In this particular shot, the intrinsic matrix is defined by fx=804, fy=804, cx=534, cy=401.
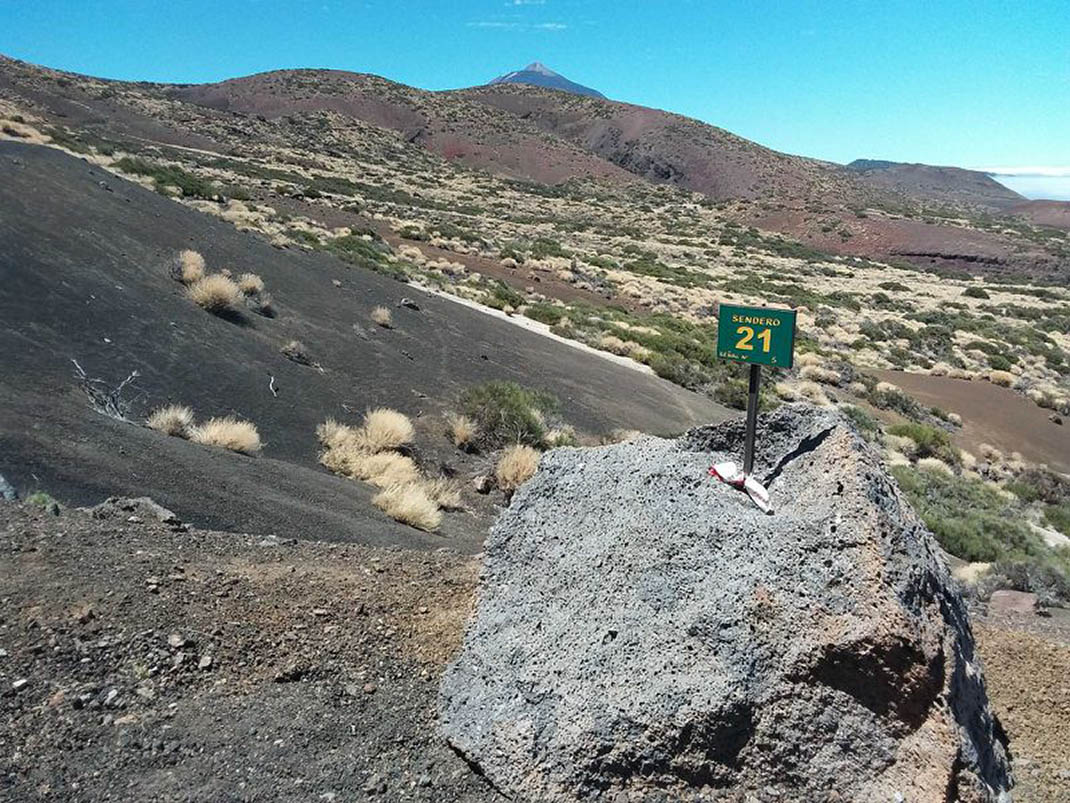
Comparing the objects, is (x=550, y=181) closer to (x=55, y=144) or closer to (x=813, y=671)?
(x=55, y=144)

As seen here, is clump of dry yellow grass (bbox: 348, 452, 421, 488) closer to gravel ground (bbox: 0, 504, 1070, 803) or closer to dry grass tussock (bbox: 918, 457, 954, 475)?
gravel ground (bbox: 0, 504, 1070, 803)

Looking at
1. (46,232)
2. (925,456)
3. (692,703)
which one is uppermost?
(46,232)

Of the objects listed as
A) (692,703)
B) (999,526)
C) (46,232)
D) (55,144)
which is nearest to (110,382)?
(46,232)

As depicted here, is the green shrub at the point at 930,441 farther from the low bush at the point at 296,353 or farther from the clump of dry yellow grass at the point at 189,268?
the clump of dry yellow grass at the point at 189,268

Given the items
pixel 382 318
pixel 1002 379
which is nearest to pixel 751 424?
pixel 382 318

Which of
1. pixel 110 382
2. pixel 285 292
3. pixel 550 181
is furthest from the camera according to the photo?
pixel 550 181

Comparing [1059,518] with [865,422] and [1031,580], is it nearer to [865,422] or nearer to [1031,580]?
[865,422]

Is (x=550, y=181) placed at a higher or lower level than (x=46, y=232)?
higher

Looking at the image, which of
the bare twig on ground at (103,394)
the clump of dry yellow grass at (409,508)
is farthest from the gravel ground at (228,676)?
the bare twig on ground at (103,394)
